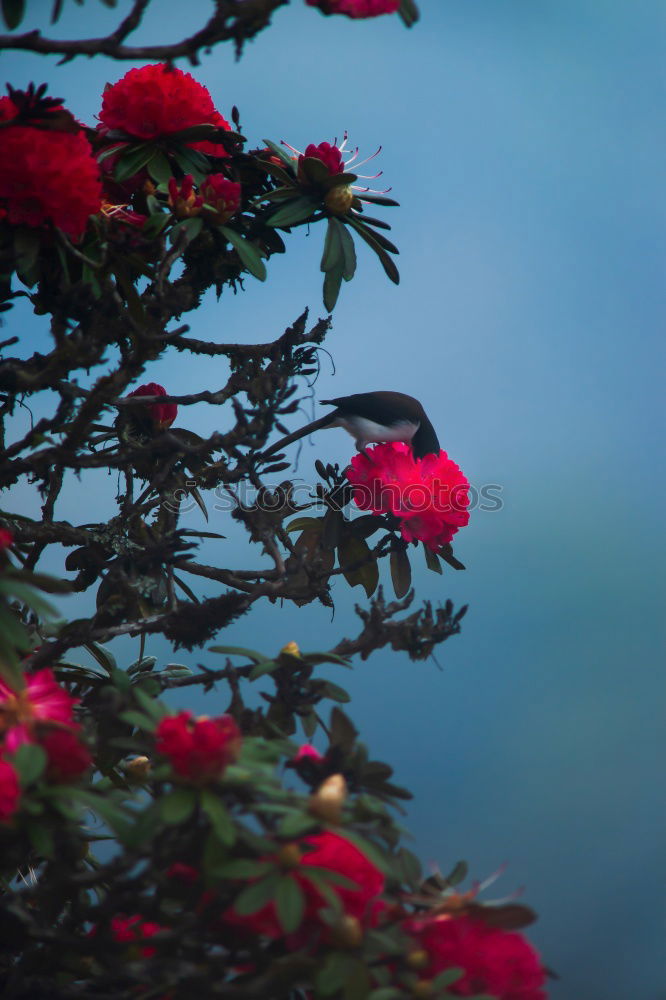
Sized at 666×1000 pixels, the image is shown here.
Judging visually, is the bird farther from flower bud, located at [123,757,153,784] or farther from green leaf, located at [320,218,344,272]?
flower bud, located at [123,757,153,784]

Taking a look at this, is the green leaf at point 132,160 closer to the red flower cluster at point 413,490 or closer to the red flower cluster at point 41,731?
the red flower cluster at point 413,490

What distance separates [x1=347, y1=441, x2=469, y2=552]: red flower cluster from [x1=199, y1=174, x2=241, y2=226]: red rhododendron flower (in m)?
0.48

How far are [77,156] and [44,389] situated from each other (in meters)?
0.45

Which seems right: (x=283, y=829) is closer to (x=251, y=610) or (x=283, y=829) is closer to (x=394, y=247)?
(x=251, y=610)

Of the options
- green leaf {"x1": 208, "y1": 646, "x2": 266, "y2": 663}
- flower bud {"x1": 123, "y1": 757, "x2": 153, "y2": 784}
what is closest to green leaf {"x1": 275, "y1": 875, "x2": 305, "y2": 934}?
green leaf {"x1": 208, "y1": 646, "x2": 266, "y2": 663}

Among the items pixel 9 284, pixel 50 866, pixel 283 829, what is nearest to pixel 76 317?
pixel 9 284

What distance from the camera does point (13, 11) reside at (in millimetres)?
1225

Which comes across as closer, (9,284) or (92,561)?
(9,284)

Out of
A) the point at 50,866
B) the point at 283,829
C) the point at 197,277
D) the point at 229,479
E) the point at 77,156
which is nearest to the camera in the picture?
the point at 283,829

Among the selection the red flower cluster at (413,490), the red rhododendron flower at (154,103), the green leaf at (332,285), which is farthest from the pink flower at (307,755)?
the red rhododendron flower at (154,103)

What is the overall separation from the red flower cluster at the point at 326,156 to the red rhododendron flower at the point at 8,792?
118 centimetres

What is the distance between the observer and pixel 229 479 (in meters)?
1.62

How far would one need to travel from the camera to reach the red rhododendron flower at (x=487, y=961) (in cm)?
96

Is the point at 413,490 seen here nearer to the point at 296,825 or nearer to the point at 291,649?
the point at 291,649
